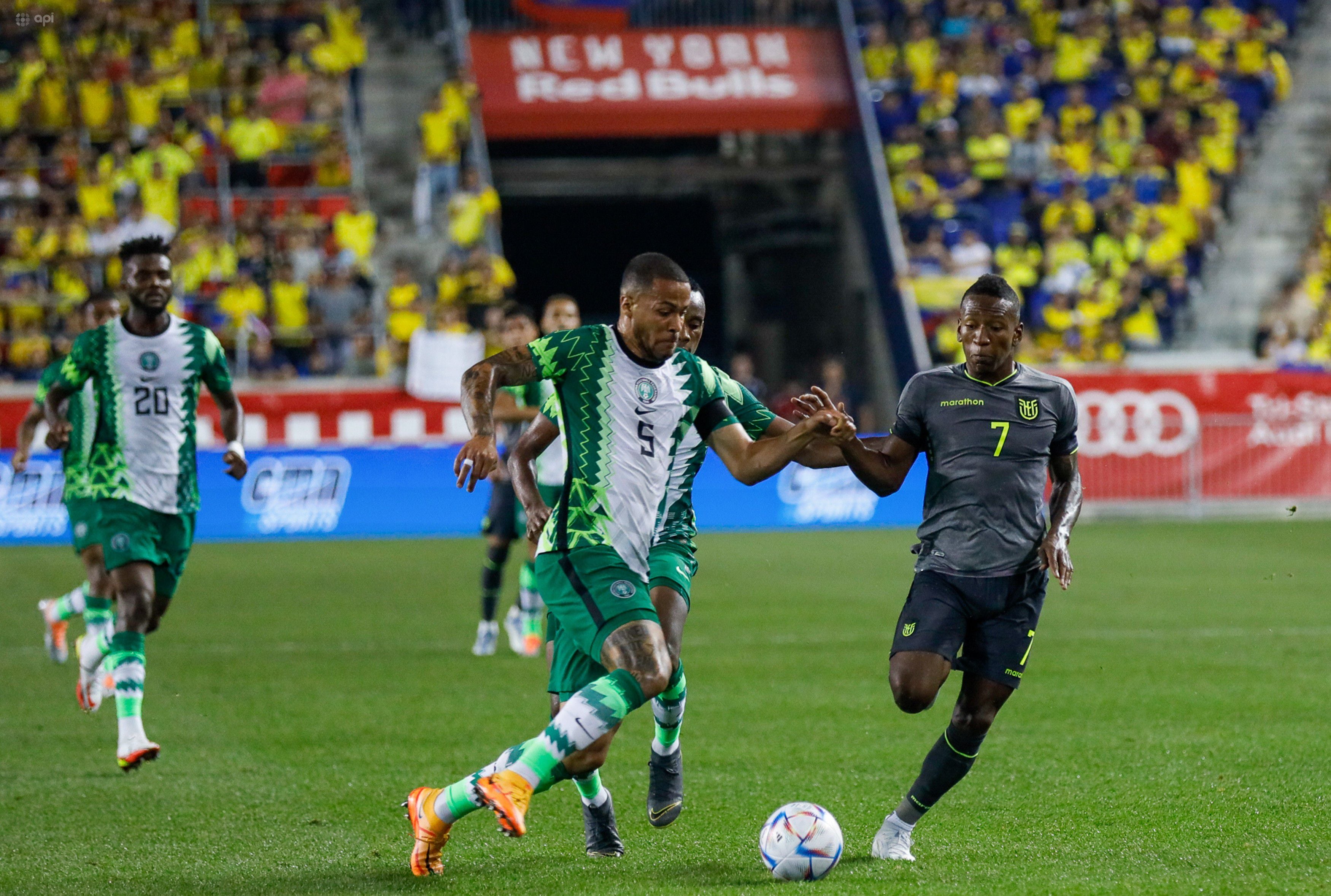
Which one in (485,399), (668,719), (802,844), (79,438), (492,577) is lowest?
(492,577)

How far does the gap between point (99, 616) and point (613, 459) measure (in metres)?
4.64

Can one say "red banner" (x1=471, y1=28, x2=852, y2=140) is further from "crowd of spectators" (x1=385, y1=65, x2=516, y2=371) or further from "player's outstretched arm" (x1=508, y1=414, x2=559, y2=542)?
"player's outstretched arm" (x1=508, y1=414, x2=559, y2=542)

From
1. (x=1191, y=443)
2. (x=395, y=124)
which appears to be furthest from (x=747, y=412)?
(x=395, y=124)

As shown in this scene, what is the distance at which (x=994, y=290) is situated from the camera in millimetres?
6062

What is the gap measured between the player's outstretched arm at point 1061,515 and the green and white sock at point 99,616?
5.28 metres

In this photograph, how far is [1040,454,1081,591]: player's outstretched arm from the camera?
5.89 metres

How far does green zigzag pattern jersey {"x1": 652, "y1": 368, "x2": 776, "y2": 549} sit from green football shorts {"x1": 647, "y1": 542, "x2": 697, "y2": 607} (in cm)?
3

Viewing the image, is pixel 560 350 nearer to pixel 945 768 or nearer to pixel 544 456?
pixel 945 768

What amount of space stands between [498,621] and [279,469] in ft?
24.0

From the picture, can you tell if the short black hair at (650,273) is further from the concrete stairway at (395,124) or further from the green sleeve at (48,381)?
the concrete stairway at (395,124)

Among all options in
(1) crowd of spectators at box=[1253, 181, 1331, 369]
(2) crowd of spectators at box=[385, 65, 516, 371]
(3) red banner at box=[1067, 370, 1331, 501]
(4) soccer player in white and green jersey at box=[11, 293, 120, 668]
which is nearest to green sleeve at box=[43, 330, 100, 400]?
(4) soccer player in white and green jersey at box=[11, 293, 120, 668]

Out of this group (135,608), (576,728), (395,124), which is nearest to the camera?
(576,728)

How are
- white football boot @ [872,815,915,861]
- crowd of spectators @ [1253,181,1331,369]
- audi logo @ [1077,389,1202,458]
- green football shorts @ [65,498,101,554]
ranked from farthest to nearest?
1. crowd of spectators @ [1253,181,1331,369]
2. audi logo @ [1077,389,1202,458]
3. green football shorts @ [65,498,101,554]
4. white football boot @ [872,815,915,861]

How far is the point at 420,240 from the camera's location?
1012 inches
